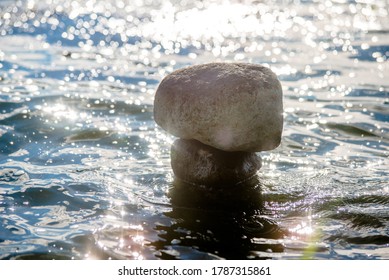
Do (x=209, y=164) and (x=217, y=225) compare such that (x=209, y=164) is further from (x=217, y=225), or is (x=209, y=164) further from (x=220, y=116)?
(x=217, y=225)

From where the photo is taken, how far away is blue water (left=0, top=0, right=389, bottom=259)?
592 cm

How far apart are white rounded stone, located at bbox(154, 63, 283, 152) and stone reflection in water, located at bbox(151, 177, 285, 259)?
536 mm

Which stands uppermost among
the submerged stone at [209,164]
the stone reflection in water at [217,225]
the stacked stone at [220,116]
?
the stacked stone at [220,116]

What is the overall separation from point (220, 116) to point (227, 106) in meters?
0.12

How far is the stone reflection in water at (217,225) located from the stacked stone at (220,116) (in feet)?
0.56

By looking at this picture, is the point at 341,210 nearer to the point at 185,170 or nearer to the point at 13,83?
the point at 185,170

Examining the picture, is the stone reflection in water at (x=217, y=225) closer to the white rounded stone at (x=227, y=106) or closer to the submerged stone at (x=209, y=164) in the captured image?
the submerged stone at (x=209, y=164)

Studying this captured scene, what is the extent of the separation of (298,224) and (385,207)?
3.16 ft

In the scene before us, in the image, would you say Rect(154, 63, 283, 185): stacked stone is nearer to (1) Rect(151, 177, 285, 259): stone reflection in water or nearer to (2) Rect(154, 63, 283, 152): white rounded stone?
(2) Rect(154, 63, 283, 152): white rounded stone

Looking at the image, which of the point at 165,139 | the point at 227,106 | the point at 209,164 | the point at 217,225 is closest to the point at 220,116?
the point at 227,106

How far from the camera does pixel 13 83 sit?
10961 mm

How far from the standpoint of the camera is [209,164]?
6.88 m

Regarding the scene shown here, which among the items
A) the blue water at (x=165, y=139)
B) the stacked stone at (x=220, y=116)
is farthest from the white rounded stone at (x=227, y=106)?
the blue water at (x=165, y=139)

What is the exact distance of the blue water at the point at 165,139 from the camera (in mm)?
5922
